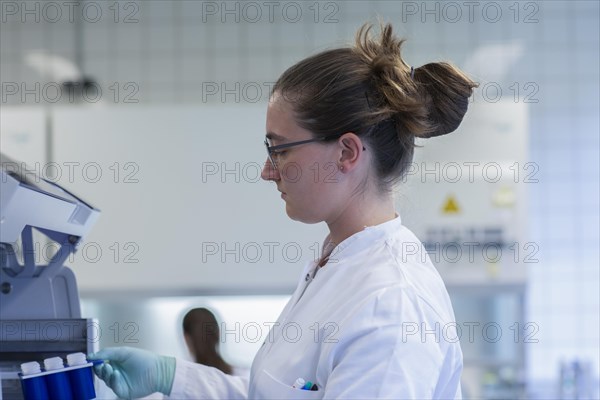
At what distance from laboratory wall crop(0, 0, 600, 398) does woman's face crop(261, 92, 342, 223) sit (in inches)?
60.8

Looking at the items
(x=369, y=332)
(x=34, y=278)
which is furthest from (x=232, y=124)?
(x=369, y=332)

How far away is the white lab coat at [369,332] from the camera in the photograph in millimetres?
997

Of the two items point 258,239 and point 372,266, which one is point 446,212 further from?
point 372,266

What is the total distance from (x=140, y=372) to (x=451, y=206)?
1576mm

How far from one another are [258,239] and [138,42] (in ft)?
4.17

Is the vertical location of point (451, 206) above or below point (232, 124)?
below

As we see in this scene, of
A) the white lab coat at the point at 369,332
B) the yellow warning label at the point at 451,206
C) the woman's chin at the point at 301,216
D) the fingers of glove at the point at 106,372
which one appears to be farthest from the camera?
the yellow warning label at the point at 451,206

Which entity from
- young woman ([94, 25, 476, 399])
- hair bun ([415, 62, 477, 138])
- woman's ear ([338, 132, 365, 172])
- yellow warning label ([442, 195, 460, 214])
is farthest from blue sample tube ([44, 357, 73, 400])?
yellow warning label ([442, 195, 460, 214])

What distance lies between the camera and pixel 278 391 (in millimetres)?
1116

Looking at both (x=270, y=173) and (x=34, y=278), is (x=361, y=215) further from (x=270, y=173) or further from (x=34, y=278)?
(x=34, y=278)

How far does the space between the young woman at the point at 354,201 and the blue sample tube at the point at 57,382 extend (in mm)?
162

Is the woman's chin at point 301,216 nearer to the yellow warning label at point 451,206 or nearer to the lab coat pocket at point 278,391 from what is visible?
the lab coat pocket at point 278,391

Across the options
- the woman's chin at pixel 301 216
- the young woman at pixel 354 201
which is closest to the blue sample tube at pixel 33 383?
the young woman at pixel 354 201

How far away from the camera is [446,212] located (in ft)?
8.93
